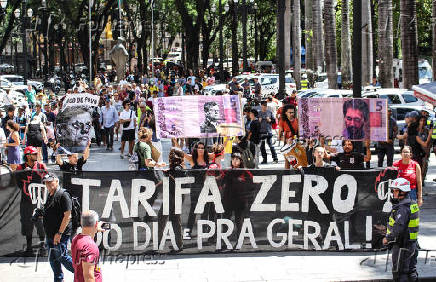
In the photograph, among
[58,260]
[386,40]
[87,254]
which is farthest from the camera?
[386,40]

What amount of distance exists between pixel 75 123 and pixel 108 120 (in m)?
6.16

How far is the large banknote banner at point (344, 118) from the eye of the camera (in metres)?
14.3

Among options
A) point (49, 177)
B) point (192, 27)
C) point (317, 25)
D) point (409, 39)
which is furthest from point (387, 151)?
point (192, 27)

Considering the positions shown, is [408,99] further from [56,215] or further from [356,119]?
[56,215]

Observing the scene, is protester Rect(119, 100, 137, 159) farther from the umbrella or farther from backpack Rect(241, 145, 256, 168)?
the umbrella

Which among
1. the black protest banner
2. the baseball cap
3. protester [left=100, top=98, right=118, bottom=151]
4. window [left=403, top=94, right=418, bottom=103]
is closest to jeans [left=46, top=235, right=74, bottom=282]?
the baseball cap

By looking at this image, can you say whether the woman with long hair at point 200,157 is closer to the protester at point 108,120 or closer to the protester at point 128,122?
the protester at point 128,122

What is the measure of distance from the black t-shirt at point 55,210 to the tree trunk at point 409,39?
19543mm

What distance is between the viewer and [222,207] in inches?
448

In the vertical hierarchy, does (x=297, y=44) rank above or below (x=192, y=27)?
below

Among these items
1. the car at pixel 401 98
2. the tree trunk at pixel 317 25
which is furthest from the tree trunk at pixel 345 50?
the car at pixel 401 98

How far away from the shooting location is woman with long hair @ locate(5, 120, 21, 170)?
16.4m

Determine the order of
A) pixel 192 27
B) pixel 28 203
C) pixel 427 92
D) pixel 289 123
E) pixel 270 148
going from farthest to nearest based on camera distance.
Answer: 1. pixel 192 27
2. pixel 270 148
3. pixel 289 123
4. pixel 427 92
5. pixel 28 203

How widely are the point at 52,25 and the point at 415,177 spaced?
7573 centimetres
